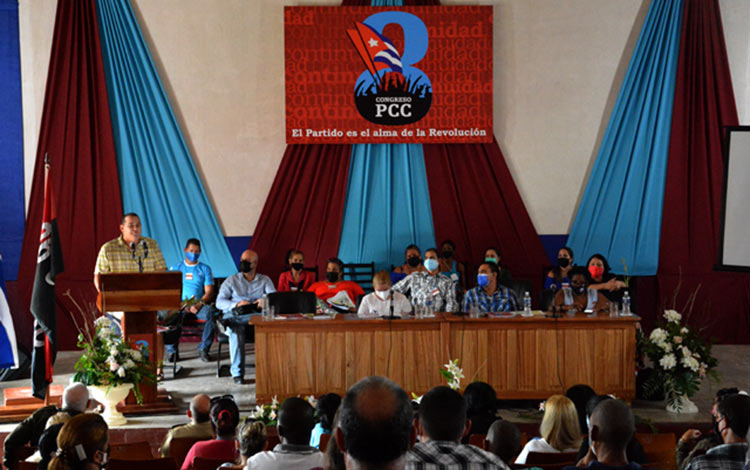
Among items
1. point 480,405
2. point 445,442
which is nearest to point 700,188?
point 480,405

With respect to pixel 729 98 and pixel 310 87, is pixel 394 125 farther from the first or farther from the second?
pixel 729 98

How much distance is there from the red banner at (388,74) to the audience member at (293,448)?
7.18m

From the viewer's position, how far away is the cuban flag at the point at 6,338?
8039 mm

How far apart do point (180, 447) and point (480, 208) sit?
673cm

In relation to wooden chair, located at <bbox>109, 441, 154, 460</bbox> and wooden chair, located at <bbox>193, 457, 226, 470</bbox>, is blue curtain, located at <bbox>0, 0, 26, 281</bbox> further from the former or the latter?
wooden chair, located at <bbox>193, 457, 226, 470</bbox>

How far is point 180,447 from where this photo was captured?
4.25 m

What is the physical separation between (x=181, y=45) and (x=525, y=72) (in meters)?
4.32

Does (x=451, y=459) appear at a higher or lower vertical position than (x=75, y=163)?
lower

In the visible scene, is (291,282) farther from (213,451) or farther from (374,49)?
(213,451)

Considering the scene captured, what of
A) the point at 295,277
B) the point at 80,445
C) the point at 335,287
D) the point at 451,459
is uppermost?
the point at 295,277

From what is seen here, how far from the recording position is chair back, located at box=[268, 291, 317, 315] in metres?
7.89

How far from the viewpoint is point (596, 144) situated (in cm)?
1036

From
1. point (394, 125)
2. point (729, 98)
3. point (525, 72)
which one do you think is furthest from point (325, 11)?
point (729, 98)

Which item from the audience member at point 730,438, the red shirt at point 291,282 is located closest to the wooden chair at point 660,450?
the audience member at point 730,438
